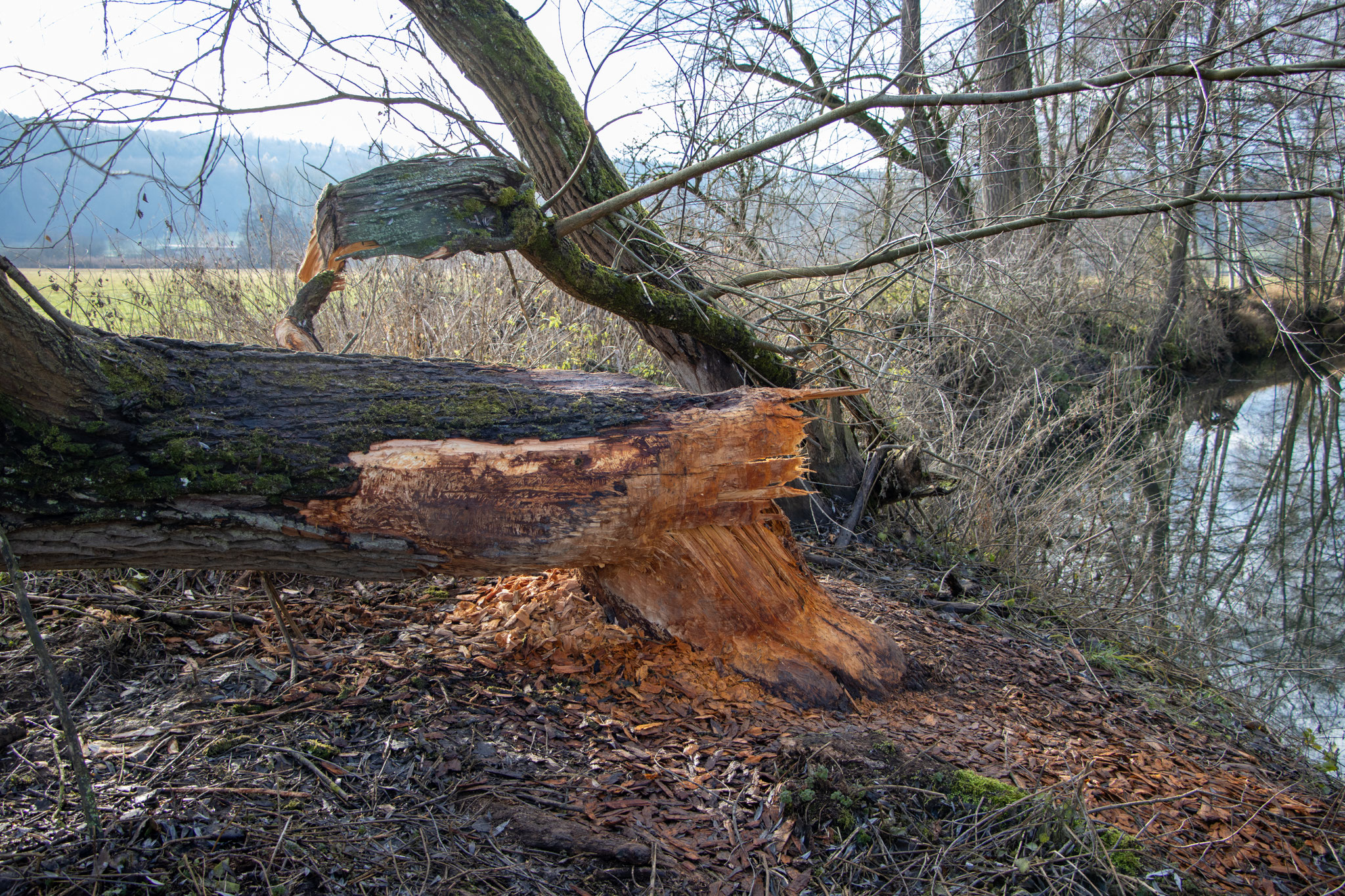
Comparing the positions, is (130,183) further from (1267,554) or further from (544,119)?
(1267,554)

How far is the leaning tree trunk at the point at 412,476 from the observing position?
1.94 m

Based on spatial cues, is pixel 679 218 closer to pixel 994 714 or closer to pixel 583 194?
pixel 583 194

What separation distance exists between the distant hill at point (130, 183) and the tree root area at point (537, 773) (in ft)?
5.19

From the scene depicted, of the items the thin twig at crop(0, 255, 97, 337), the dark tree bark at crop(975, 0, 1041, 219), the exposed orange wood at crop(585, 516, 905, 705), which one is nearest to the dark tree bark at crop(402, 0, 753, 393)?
the exposed orange wood at crop(585, 516, 905, 705)

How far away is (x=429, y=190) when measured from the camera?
9.10 feet

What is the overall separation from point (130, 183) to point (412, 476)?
231cm

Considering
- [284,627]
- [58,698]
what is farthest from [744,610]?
[58,698]

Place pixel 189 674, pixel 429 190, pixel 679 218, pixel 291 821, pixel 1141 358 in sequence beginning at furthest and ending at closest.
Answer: pixel 1141 358 < pixel 679 218 < pixel 429 190 < pixel 189 674 < pixel 291 821

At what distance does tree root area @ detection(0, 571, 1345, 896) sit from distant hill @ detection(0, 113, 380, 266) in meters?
1.58

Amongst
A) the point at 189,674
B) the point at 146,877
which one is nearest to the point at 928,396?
the point at 189,674

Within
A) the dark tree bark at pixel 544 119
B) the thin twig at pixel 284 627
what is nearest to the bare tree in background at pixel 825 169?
the dark tree bark at pixel 544 119

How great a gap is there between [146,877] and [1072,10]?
9.49m

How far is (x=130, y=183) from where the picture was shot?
3.31 metres

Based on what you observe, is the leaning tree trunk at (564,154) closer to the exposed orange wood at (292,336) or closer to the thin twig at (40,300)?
the exposed orange wood at (292,336)
